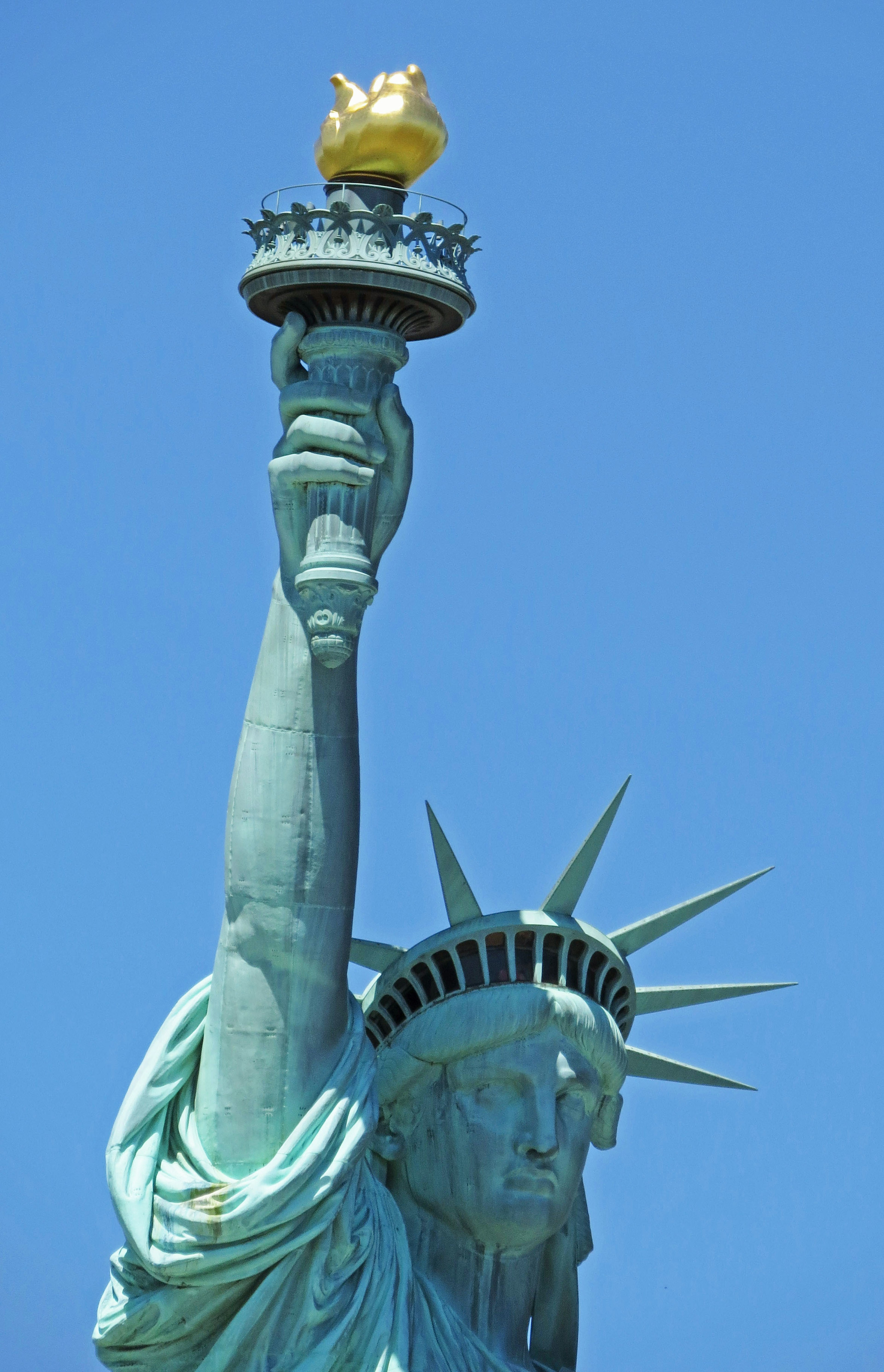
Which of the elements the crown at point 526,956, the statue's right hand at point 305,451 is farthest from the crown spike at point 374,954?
the statue's right hand at point 305,451

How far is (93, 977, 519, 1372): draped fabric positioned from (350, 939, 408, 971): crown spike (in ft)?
3.79

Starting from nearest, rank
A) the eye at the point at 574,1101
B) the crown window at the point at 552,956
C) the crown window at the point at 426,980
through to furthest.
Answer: the eye at the point at 574,1101 < the crown window at the point at 552,956 < the crown window at the point at 426,980

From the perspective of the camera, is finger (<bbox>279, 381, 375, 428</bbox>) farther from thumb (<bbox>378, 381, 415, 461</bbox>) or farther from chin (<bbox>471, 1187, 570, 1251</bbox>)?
chin (<bbox>471, 1187, 570, 1251</bbox>)

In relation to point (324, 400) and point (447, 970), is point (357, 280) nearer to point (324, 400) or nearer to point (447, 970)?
point (324, 400)

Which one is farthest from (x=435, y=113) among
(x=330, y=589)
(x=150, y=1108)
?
(x=150, y=1108)

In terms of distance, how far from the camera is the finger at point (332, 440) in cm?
1592

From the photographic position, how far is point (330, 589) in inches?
621

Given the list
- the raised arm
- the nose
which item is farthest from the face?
the raised arm

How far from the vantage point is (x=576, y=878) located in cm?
1747

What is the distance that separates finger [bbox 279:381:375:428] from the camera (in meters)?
16.0

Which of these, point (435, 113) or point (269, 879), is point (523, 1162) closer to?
point (269, 879)

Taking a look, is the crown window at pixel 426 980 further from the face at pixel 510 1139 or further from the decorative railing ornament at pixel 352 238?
the decorative railing ornament at pixel 352 238

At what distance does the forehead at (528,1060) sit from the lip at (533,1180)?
0.50 metres

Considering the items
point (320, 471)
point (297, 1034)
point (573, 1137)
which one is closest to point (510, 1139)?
point (573, 1137)
